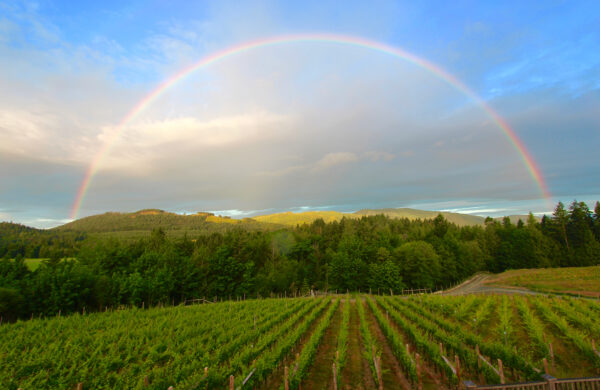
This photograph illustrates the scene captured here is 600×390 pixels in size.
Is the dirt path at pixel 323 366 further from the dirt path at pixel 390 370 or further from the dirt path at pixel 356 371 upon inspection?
the dirt path at pixel 390 370

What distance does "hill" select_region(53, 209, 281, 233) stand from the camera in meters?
154

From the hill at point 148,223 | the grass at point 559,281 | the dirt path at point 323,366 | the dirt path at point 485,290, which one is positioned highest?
the hill at point 148,223

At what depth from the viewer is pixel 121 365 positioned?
12.8m

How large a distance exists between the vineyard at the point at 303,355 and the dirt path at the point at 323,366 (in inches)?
1.8

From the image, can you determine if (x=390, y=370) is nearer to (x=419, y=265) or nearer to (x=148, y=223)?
(x=419, y=265)

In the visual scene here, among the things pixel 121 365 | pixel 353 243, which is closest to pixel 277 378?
pixel 121 365

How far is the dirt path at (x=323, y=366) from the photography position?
10.5m

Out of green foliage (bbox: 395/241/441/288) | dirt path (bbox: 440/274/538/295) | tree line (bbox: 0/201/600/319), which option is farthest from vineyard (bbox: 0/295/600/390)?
green foliage (bbox: 395/241/441/288)

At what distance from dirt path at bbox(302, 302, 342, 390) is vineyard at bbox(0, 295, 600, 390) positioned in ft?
0.15

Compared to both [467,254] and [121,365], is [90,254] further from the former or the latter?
[467,254]

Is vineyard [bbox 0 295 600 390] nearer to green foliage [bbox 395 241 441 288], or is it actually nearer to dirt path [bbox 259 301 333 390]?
dirt path [bbox 259 301 333 390]

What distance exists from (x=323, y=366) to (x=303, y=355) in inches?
81.3

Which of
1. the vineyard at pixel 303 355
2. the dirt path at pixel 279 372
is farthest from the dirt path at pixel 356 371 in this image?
the dirt path at pixel 279 372

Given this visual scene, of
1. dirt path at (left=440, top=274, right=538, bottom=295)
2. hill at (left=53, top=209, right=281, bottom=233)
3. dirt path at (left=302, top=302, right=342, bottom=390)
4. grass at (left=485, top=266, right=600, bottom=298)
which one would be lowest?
dirt path at (left=440, top=274, right=538, bottom=295)
